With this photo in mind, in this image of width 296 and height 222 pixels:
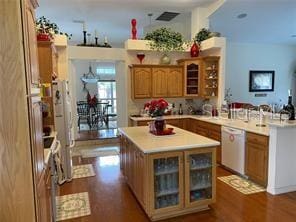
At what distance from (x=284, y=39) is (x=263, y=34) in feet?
4.08

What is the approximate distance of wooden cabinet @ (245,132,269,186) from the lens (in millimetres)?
3613

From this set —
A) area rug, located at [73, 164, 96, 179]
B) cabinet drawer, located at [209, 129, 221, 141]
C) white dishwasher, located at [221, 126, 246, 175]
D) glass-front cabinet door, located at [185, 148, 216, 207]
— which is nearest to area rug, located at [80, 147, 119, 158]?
area rug, located at [73, 164, 96, 179]

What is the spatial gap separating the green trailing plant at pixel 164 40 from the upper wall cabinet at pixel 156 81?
46cm

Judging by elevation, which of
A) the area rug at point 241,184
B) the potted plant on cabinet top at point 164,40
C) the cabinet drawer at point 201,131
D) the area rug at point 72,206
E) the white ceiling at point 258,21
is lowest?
the area rug at point 72,206

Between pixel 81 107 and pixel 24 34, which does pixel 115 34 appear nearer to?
pixel 81 107

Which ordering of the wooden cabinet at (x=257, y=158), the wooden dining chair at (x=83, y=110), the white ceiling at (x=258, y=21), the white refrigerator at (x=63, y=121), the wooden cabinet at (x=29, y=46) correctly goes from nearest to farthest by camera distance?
1. the wooden cabinet at (x=29, y=46)
2. the wooden cabinet at (x=257, y=158)
3. the white refrigerator at (x=63, y=121)
4. the white ceiling at (x=258, y=21)
5. the wooden dining chair at (x=83, y=110)

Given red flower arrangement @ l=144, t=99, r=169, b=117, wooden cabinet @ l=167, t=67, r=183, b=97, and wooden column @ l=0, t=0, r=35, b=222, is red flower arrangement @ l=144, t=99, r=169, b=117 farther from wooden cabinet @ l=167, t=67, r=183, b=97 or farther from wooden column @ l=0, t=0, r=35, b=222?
wooden cabinet @ l=167, t=67, r=183, b=97

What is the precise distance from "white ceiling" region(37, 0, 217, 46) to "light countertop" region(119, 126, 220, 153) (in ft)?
11.4

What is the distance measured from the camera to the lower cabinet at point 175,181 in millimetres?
2814

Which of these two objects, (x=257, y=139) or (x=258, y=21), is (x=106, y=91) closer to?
(x=258, y=21)

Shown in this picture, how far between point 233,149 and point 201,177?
1454mm

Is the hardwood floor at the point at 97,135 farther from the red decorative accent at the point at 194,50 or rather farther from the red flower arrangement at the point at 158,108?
the red flower arrangement at the point at 158,108

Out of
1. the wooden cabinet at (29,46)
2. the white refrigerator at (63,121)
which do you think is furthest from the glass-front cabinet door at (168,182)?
the white refrigerator at (63,121)

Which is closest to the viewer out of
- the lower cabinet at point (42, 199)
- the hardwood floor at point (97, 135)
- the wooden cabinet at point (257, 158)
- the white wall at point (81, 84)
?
the lower cabinet at point (42, 199)
